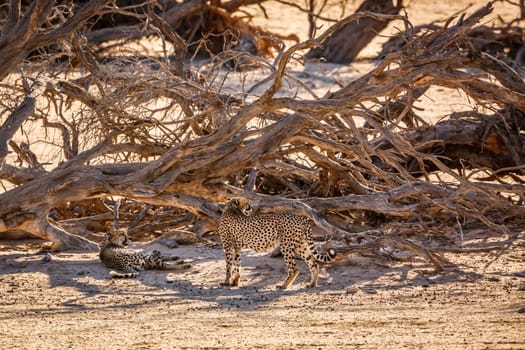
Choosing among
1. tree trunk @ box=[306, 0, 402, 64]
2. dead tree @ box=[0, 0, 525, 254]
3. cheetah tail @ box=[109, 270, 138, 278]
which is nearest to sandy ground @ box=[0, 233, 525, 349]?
cheetah tail @ box=[109, 270, 138, 278]

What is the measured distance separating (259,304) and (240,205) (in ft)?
4.87

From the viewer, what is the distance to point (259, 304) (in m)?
7.62

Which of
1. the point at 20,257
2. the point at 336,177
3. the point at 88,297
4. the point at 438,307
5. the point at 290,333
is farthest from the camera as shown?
the point at 336,177

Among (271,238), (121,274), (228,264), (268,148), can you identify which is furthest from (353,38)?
(121,274)

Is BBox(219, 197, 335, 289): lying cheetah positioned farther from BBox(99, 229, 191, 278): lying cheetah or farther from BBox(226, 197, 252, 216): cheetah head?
BBox(99, 229, 191, 278): lying cheetah

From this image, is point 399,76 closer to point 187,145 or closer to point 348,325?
point 187,145

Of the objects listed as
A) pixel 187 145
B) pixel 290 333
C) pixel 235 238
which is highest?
pixel 187 145

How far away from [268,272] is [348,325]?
225 centimetres

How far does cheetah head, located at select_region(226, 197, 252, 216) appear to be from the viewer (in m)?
8.88

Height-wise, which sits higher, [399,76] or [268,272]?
[399,76]

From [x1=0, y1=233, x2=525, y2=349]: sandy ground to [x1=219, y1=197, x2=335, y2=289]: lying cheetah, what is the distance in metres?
0.18

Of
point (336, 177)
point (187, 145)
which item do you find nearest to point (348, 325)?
point (187, 145)

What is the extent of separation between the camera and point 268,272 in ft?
29.3

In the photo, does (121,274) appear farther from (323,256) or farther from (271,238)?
(323,256)
